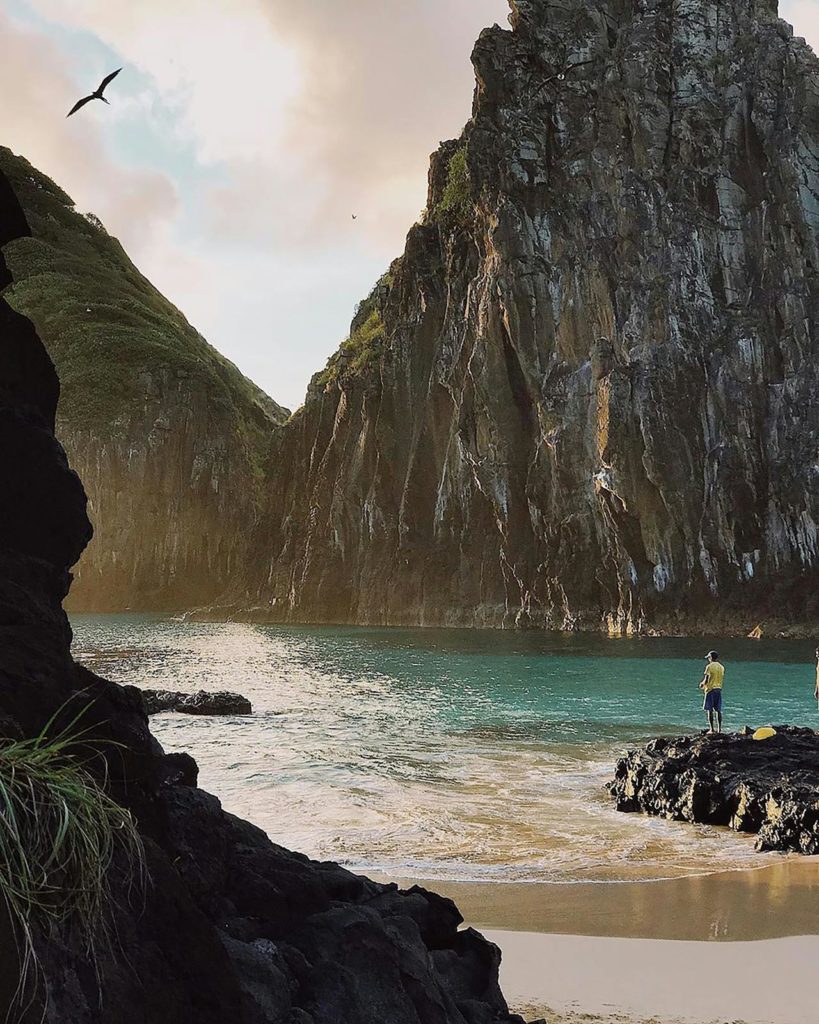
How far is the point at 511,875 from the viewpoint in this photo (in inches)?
434

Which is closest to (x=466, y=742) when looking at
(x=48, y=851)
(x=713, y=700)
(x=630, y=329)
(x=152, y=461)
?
(x=713, y=700)

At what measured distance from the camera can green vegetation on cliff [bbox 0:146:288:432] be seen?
149 meters

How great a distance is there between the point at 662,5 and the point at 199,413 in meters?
89.8

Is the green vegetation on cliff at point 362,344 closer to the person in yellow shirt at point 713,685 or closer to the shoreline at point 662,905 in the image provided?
the person in yellow shirt at point 713,685

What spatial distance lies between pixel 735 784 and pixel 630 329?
2232 inches

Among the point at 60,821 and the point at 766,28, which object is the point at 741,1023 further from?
the point at 766,28

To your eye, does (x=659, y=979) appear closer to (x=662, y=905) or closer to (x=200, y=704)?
(x=662, y=905)

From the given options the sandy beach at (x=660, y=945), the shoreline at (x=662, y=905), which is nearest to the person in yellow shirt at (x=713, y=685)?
the shoreline at (x=662, y=905)

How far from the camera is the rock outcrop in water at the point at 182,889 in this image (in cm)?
392

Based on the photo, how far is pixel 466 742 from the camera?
22.7m

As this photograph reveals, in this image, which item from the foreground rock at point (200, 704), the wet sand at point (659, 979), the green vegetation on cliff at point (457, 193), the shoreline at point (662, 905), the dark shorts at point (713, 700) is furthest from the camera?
the green vegetation on cliff at point (457, 193)

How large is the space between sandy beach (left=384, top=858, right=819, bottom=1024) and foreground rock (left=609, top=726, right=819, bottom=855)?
128 cm

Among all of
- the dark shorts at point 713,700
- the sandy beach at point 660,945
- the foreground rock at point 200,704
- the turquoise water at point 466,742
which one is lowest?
the foreground rock at point 200,704

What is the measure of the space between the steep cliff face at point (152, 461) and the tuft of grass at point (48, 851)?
127 meters
